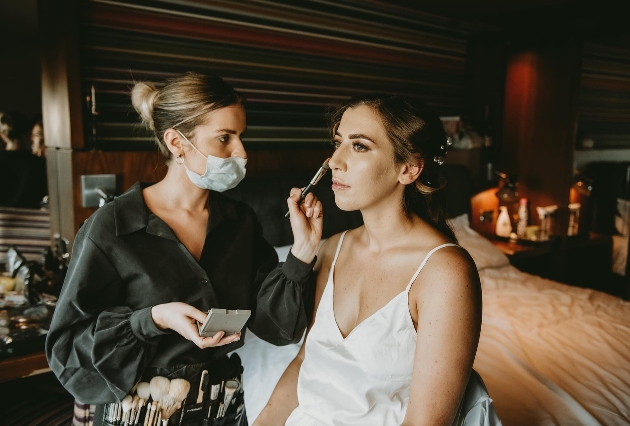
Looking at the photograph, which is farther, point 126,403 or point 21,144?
point 21,144

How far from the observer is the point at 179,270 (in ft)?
5.05

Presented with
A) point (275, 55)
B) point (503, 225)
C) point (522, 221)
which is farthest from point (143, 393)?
point (522, 221)

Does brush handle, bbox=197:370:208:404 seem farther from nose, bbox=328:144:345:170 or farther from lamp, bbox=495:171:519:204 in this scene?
lamp, bbox=495:171:519:204

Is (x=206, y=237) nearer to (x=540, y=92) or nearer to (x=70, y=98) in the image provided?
(x=70, y=98)

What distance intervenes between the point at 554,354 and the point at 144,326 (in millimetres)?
1929

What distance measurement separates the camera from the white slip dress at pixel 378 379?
57.8 inches

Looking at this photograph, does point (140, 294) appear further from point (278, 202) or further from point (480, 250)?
point (480, 250)

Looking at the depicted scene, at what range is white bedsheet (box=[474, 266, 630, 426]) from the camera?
Result: 1.98 meters

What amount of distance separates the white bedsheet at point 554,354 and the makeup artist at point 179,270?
99 centimetres

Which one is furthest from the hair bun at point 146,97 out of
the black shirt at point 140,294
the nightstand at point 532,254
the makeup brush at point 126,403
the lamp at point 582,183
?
the lamp at point 582,183

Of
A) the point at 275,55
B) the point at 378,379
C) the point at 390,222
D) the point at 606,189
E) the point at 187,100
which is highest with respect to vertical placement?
the point at 275,55

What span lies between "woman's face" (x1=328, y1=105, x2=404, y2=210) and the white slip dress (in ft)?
0.88

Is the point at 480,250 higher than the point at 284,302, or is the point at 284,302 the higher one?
the point at 284,302

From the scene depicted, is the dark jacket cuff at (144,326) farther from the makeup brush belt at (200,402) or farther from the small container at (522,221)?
the small container at (522,221)
